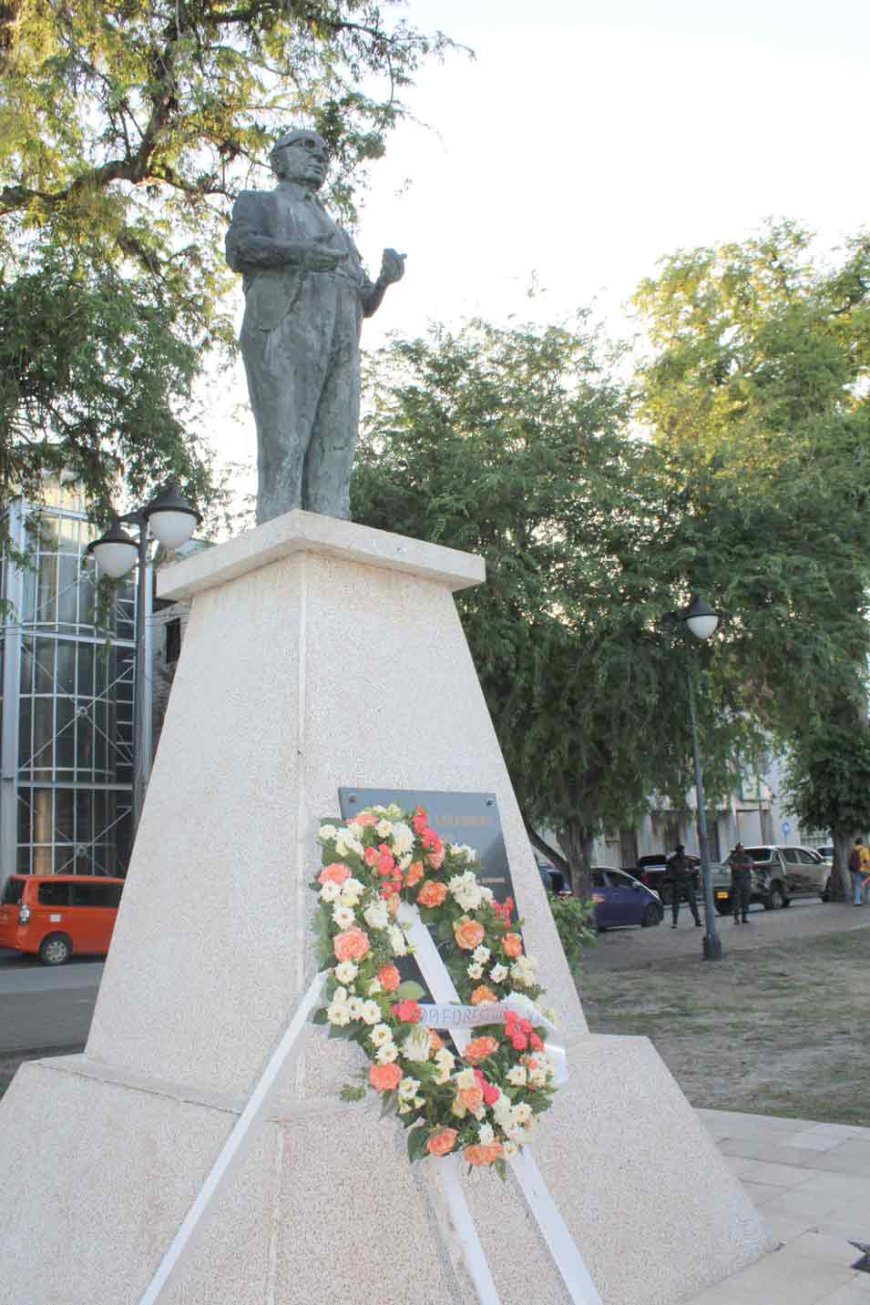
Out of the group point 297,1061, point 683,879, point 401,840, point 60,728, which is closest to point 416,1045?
point 401,840

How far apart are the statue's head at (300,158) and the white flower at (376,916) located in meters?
3.42

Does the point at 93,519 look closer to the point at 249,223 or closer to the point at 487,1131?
the point at 249,223

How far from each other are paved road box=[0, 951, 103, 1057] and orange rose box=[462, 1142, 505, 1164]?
9078mm

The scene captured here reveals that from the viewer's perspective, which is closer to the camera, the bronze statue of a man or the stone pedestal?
the stone pedestal

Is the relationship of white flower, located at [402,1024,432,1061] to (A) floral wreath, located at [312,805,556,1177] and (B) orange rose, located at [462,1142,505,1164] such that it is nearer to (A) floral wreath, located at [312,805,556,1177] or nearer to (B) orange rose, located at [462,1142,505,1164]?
(A) floral wreath, located at [312,805,556,1177]

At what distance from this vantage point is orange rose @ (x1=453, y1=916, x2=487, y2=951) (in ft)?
9.94

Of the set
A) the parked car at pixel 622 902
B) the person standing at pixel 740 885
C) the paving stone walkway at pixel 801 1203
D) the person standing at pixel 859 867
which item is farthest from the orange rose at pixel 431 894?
the person standing at pixel 859 867

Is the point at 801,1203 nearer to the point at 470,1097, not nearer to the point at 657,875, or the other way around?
the point at 470,1097

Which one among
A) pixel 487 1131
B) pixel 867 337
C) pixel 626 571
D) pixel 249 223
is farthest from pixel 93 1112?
pixel 867 337

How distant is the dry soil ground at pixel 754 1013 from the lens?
7.68 m

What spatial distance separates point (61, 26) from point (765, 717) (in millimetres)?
13349

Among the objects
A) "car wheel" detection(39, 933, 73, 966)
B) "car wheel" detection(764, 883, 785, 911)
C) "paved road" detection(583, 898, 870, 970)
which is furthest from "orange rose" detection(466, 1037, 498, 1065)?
"car wheel" detection(764, 883, 785, 911)

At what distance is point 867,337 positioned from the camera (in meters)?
26.6

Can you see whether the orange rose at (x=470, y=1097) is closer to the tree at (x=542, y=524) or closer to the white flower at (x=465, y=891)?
the white flower at (x=465, y=891)
